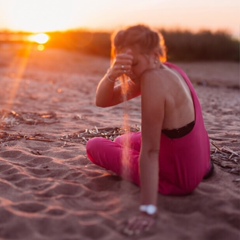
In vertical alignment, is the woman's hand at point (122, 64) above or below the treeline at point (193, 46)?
above

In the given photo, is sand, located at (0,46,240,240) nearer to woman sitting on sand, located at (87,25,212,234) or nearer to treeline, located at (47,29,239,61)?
woman sitting on sand, located at (87,25,212,234)

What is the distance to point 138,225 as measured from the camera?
262cm

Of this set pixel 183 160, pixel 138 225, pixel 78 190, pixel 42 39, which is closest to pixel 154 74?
pixel 183 160

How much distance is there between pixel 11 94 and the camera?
29.1 feet

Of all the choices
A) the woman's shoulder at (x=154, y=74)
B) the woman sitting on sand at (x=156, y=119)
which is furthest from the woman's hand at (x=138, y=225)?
the woman's shoulder at (x=154, y=74)

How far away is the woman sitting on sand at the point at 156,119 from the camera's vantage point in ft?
Result: 8.73

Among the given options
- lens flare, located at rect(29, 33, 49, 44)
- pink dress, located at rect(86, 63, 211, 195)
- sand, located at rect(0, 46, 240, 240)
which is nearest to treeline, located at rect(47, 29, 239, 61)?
lens flare, located at rect(29, 33, 49, 44)

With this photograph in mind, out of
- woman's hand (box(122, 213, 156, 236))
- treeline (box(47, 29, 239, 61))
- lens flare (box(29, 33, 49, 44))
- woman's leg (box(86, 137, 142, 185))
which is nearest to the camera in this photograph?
woman's hand (box(122, 213, 156, 236))

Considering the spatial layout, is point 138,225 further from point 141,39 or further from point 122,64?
point 141,39

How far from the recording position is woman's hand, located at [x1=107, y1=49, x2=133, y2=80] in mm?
2670

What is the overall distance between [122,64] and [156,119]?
0.40 meters

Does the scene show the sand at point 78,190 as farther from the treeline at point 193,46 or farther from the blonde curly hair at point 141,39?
the treeline at point 193,46

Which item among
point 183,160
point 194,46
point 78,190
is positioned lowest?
point 194,46

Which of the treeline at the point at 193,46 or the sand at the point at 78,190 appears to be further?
the treeline at the point at 193,46
